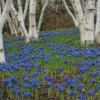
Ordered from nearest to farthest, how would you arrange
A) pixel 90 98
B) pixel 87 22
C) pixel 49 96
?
pixel 90 98 < pixel 49 96 < pixel 87 22

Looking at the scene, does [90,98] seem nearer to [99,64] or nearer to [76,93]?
[76,93]

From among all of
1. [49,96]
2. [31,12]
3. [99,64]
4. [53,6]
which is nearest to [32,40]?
[31,12]

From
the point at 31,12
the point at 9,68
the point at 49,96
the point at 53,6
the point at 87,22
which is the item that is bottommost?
the point at 49,96

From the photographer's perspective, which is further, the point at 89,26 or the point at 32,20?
the point at 32,20

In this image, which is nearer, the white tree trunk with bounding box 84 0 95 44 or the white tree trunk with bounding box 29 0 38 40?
the white tree trunk with bounding box 84 0 95 44

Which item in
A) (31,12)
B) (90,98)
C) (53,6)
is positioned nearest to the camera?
(90,98)

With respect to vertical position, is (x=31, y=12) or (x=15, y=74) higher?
(x=31, y=12)

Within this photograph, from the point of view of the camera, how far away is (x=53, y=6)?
21.5 metres

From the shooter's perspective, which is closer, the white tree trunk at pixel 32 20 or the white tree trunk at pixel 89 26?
the white tree trunk at pixel 89 26

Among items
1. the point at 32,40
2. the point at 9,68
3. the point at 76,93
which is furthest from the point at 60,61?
the point at 32,40

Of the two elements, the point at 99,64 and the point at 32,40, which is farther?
the point at 32,40

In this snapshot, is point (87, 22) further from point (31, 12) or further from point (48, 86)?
point (48, 86)

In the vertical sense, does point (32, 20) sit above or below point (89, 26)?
above

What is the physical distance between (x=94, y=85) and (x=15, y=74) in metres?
2.08
